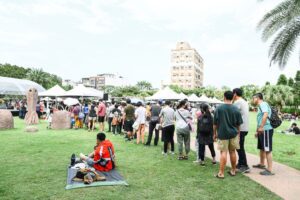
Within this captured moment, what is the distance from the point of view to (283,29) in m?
8.58

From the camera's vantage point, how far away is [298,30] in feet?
26.8

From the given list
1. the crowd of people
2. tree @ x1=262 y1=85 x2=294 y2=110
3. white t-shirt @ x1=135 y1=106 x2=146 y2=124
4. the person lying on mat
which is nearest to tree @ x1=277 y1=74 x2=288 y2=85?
tree @ x1=262 y1=85 x2=294 y2=110

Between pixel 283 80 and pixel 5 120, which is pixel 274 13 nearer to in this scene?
pixel 5 120

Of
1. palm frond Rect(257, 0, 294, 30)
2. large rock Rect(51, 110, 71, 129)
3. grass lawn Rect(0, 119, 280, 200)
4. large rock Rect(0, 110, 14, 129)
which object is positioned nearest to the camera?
grass lawn Rect(0, 119, 280, 200)

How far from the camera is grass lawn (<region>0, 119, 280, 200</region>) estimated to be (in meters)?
5.27

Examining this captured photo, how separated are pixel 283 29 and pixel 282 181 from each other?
14.9 feet

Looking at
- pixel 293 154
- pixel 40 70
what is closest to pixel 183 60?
pixel 40 70

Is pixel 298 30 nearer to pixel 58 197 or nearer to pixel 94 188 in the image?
pixel 94 188

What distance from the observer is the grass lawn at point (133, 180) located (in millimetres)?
5270

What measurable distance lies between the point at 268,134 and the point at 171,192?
290 cm

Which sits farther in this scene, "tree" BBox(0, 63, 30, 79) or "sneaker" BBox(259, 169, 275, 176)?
"tree" BBox(0, 63, 30, 79)

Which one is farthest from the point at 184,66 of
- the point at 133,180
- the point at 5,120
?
the point at 133,180

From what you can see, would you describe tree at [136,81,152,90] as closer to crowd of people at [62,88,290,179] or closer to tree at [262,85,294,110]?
tree at [262,85,294,110]

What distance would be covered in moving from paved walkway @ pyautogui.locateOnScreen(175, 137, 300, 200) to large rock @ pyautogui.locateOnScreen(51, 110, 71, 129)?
36.9ft
